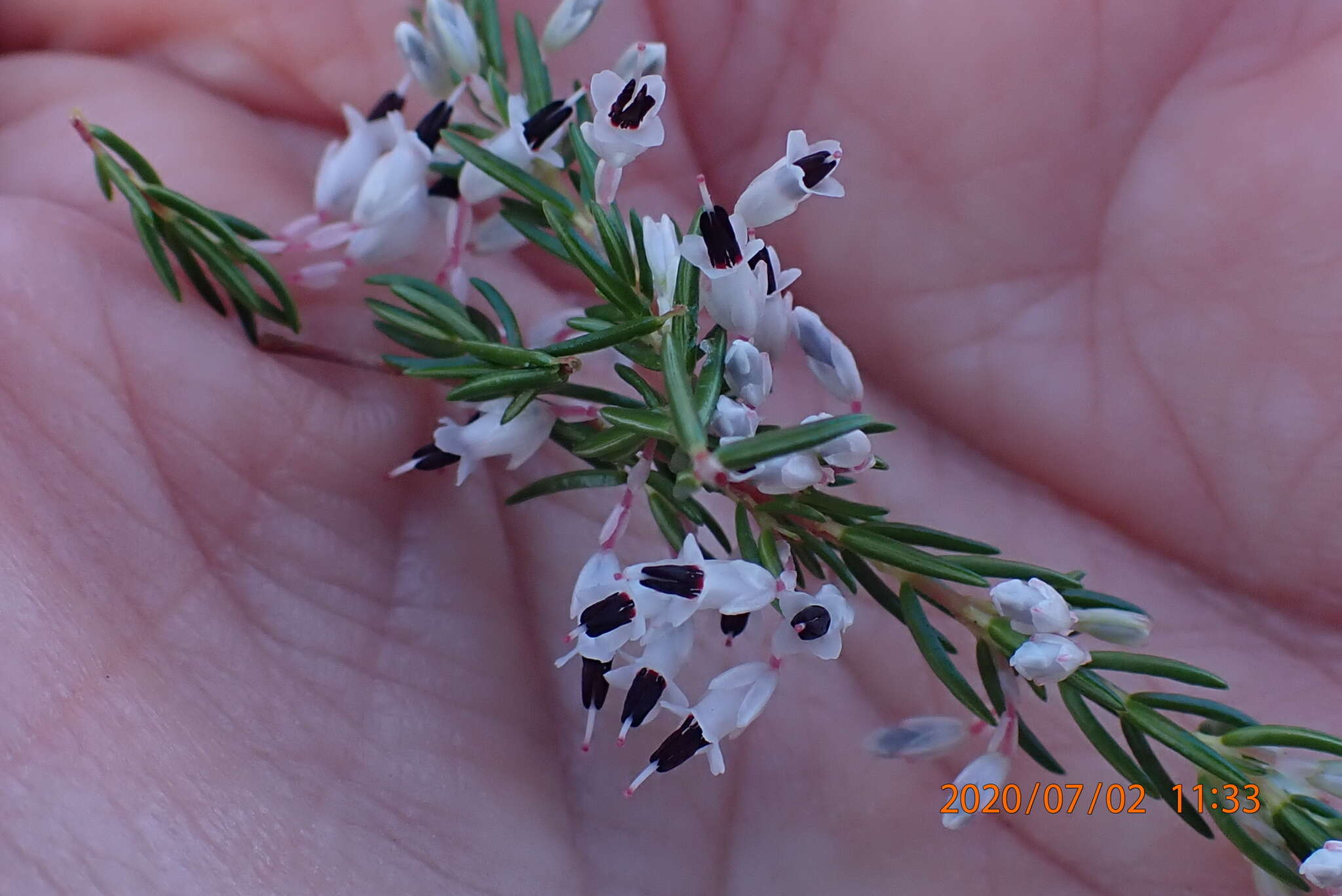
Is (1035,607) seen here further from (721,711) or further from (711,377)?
(711,377)

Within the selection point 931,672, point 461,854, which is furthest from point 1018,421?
point 461,854

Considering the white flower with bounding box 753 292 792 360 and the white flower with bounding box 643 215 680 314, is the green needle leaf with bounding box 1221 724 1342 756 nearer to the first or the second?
the white flower with bounding box 753 292 792 360

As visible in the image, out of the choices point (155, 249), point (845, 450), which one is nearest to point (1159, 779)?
point (845, 450)

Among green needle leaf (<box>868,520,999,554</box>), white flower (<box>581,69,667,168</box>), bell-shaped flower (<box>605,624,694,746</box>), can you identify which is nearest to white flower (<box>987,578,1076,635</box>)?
green needle leaf (<box>868,520,999,554</box>)

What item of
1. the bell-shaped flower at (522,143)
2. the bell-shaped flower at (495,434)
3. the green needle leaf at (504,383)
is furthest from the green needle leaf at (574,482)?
the bell-shaped flower at (522,143)

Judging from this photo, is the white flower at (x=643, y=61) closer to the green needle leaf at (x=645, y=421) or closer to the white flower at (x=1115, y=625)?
the green needle leaf at (x=645, y=421)

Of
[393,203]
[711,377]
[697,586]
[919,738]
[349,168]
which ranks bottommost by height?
[919,738]

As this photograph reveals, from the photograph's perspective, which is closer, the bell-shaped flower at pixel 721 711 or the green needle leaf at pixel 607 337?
the green needle leaf at pixel 607 337
